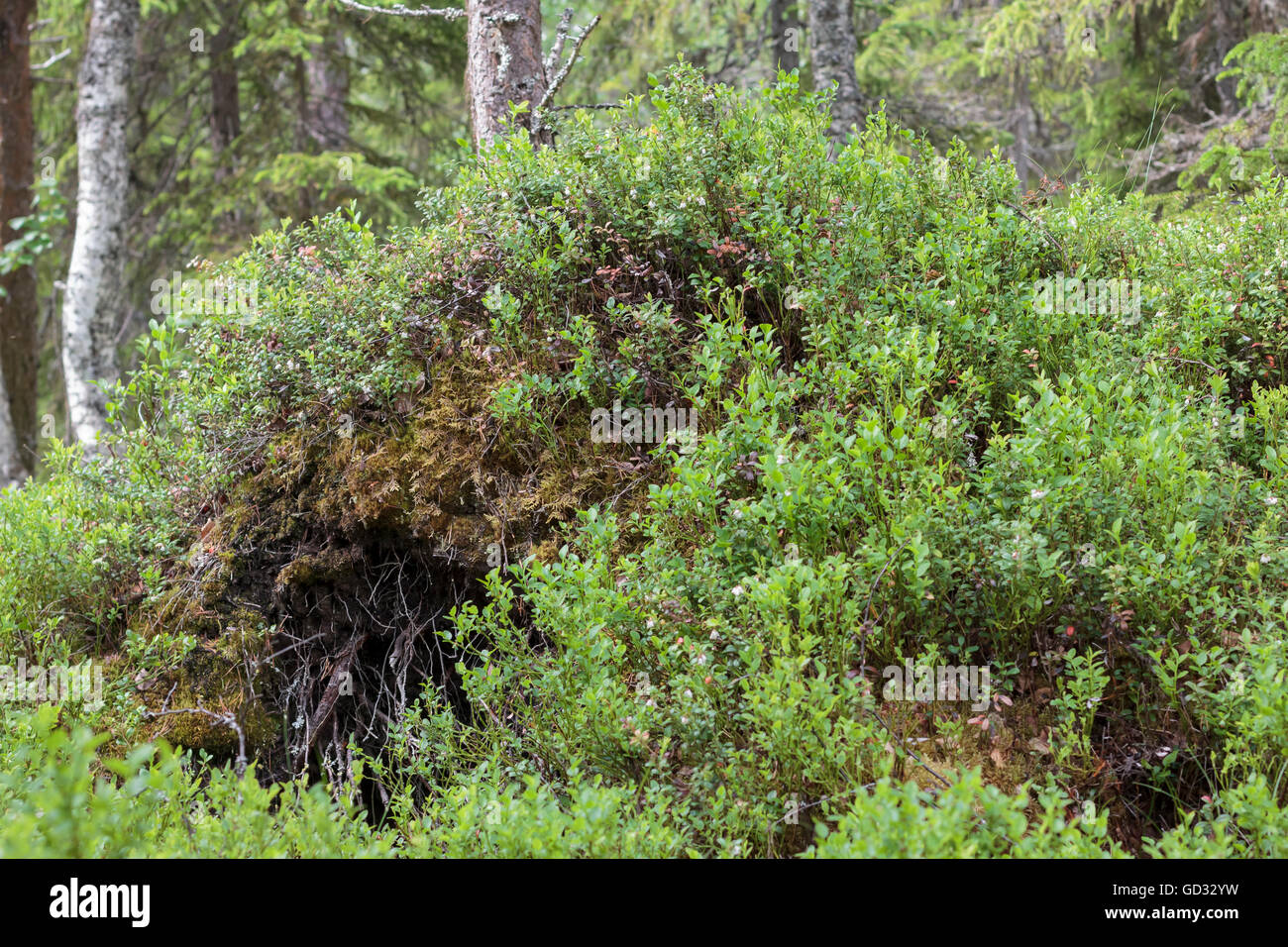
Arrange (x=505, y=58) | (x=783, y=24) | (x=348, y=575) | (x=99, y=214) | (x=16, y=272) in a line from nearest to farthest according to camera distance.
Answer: (x=348, y=575) < (x=505, y=58) < (x=99, y=214) < (x=16, y=272) < (x=783, y=24)

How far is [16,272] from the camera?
11938 mm

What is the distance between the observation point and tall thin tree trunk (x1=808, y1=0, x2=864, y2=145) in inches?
385

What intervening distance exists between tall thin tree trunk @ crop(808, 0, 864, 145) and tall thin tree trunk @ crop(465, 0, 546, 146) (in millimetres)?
4434

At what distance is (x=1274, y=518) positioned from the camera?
3.31 metres

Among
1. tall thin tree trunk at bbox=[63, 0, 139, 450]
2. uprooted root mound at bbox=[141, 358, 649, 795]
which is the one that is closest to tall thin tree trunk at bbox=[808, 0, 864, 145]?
uprooted root mound at bbox=[141, 358, 649, 795]

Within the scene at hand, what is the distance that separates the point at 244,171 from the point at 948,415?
11.6 meters

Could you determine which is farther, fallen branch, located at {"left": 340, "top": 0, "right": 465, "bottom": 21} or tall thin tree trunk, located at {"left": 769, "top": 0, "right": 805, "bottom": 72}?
tall thin tree trunk, located at {"left": 769, "top": 0, "right": 805, "bottom": 72}

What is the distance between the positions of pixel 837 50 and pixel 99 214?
29.3 feet

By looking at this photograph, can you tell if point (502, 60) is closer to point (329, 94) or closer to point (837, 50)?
point (837, 50)

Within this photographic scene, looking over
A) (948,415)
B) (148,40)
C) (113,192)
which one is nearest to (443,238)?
(948,415)

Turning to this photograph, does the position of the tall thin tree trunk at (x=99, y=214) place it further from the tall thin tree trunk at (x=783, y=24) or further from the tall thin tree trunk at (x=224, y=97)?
the tall thin tree trunk at (x=783, y=24)

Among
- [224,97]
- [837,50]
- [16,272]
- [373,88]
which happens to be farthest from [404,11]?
[373,88]

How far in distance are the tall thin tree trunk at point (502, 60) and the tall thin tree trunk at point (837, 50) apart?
4434 mm

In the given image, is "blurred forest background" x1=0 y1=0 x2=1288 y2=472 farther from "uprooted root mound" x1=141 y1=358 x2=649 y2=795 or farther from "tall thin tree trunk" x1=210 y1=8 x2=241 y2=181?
"uprooted root mound" x1=141 y1=358 x2=649 y2=795
